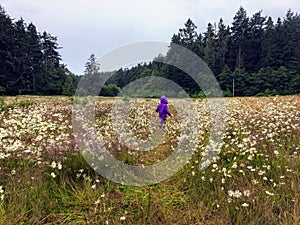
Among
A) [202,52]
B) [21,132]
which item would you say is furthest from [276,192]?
[202,52]

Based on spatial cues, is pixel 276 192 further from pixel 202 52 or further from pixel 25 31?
pixel 202 52

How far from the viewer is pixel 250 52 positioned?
2452 inches

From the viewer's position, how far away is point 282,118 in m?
7.01

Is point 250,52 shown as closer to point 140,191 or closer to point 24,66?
point 24,66

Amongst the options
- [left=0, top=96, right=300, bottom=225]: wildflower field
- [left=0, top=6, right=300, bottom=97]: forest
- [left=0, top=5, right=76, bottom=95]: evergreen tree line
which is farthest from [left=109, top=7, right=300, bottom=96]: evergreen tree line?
[left=0, top=96, right=300, bottom=225]: wildflower field

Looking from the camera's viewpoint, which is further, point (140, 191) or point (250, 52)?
point (250, 52)

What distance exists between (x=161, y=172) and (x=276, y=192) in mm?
2242

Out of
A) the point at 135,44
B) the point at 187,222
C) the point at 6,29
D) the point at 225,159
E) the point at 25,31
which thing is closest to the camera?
the point at 187,222

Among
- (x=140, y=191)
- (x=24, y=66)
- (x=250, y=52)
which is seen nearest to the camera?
(x=140, y=191)

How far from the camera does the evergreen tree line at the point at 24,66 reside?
4534cm

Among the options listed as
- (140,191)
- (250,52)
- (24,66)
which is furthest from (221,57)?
(140,191)

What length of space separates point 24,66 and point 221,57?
154 feet

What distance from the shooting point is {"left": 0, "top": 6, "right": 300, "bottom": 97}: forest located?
4588cm

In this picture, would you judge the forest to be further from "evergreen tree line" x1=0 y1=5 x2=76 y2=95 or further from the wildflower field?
the wildflower field
